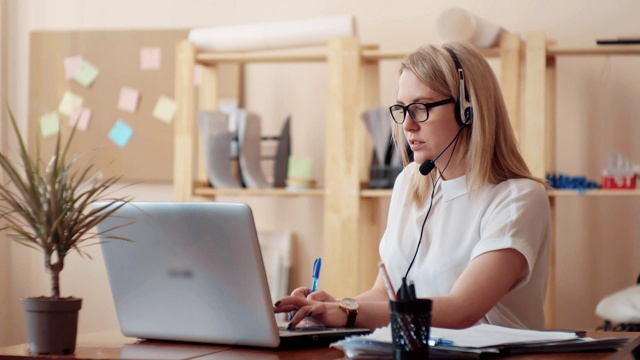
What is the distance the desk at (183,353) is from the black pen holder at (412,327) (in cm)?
16

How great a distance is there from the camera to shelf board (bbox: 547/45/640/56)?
3092mm

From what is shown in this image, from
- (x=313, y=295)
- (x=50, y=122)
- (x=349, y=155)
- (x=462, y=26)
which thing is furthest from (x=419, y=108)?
(x=50, y=122)

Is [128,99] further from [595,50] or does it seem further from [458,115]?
[458,115]

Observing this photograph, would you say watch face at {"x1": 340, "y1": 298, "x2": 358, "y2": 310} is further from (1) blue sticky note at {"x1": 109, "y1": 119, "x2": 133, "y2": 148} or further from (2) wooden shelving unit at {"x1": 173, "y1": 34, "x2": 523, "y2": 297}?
(1) blue sticky note at {"x1": 109, "y1": 119, "x2": 133, "y2": 148}

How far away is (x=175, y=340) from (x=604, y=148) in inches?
91.1

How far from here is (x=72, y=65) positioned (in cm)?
402

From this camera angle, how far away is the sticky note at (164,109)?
3.89 m

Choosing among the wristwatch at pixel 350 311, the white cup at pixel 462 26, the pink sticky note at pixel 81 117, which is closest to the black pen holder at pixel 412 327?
the wristwatch at pixel 350 311

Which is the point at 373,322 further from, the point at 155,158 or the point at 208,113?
the point at 155,158

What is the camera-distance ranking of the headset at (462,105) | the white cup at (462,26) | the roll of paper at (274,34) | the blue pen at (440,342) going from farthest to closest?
1. the roll of paper at (274,34)
2. the white cup at (462,26)
3. the headset at (462,105)
4. the blue pen at (440,342)

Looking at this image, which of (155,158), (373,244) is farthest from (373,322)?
(155,158)

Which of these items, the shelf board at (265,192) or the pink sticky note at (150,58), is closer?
the shelf board at (265,192)

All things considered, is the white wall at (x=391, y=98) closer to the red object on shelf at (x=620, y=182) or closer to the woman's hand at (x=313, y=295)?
the red object on shelf at (x=620, y=182)

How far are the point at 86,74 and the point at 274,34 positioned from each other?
1.07m
